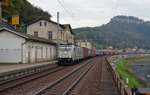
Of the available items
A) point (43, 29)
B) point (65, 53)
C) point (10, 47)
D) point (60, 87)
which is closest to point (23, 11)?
point (43, 29)

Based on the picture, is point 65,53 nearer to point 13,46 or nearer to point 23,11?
point 13,46

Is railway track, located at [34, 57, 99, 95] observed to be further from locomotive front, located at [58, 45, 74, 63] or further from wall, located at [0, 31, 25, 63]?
locomotive front, located at [58, 45, 74, 63]

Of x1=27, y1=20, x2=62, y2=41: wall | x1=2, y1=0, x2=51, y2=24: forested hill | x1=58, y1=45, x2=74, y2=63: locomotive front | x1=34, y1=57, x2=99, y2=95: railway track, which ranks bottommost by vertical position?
x1=34, y1=57, x2=99, y2=95: railway track

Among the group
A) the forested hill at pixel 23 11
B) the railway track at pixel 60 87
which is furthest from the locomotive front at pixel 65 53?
the forested hill at pixel 23 11

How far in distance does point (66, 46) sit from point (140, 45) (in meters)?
172

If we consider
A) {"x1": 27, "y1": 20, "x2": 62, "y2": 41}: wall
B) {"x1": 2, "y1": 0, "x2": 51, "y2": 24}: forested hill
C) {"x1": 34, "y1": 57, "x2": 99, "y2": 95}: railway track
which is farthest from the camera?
{"x1": 2, "y1": 0, "x2": 51, "y2": 24}: forested hill

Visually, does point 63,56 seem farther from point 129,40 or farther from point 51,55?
point 129,40

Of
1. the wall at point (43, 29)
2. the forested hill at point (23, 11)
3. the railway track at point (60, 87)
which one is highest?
the forested hill at point (23, 11)

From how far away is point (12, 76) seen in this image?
15.3 m

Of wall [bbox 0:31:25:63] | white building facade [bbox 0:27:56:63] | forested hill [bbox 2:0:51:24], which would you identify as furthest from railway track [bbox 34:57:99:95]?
forested hill [bbox 2:0:51:24]

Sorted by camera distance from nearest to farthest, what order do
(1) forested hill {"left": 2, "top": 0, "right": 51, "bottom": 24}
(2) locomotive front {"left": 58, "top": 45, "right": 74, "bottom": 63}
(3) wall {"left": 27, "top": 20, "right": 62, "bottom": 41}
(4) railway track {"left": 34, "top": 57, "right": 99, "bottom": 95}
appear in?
(4) railway track {"left": 34, "top": 57, "right": 99, "bottom": 95} < (2) locomotive front {"left": 58, "top": 45, "right": 74, "bottom": 63} < (3) wall {"left": 27, "top": 20, "right": 62, "bottom": 41} < (1) forested hill {"left": 2, "top": 0, "right": 51, "bottom": 24}

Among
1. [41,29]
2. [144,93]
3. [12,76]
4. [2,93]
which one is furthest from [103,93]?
[41,29]

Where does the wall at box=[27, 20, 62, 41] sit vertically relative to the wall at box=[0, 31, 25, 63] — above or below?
above

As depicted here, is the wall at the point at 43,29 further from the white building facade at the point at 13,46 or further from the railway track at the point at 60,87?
the railway track at the point at 60,87
